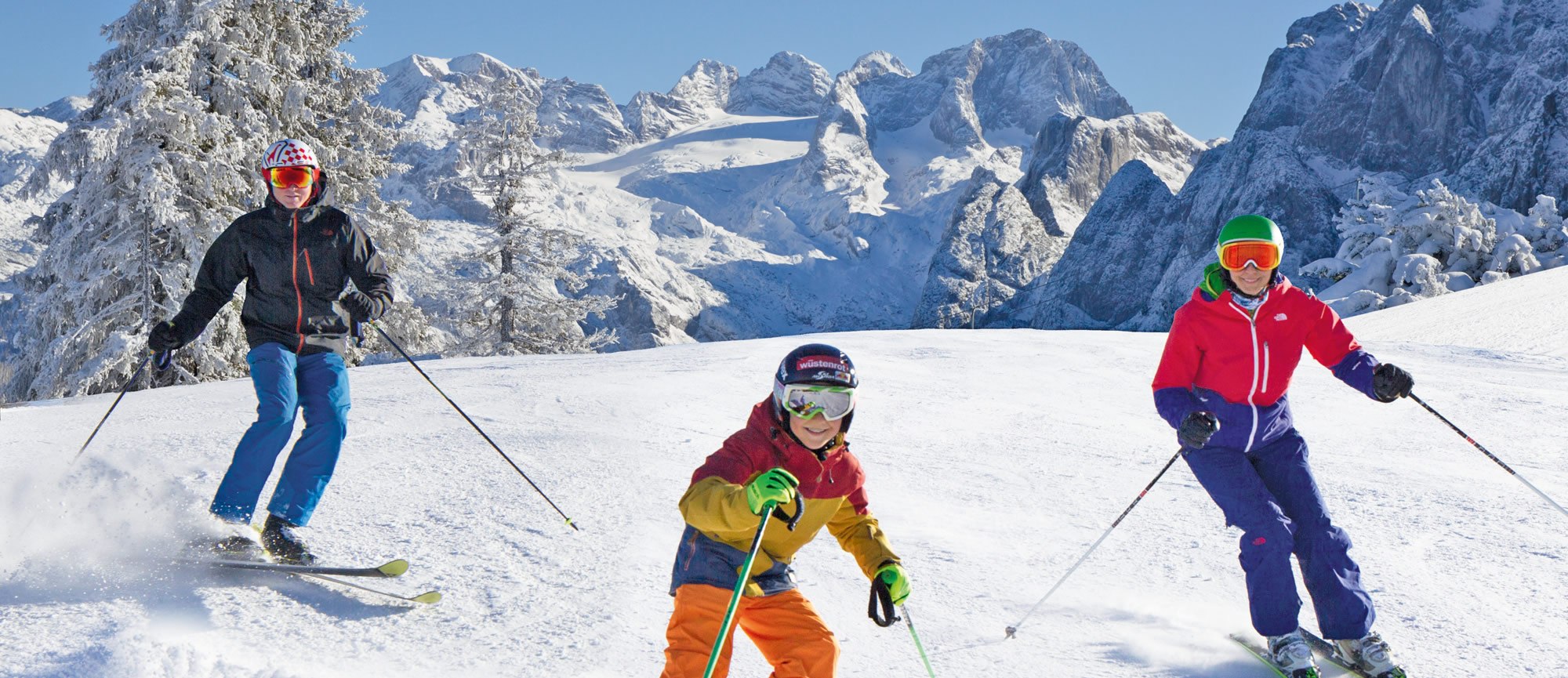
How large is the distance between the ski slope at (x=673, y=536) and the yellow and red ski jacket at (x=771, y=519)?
58 centimetres

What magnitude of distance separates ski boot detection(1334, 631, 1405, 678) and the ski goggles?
2.01 meters

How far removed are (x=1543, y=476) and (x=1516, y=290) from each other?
1159 centimetres

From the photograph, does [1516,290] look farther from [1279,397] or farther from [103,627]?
[103,627]

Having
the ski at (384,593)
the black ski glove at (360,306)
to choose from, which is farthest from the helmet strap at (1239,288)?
the black ski glove at (360,306)

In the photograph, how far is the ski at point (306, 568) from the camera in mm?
3936

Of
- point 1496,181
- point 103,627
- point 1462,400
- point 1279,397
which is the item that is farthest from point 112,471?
point 1496,181

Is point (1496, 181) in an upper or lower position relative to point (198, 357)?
upper

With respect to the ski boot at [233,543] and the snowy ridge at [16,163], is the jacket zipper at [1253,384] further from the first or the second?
the snowy ridge at [16,163]

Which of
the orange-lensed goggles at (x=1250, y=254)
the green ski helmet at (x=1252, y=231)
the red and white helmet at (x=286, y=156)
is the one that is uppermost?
the red and white helmet at (x=286, y=156)

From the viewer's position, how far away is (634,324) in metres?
118

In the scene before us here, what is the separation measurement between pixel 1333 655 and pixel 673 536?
2742 mm

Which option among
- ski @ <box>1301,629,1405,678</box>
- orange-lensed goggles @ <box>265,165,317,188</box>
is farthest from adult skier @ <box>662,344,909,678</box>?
orange-lensed goggles @ <box>265,165,317,188</box>

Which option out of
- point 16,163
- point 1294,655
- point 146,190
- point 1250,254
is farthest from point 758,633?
point 16,163

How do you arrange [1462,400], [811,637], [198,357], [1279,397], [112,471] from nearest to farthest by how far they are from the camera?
[811,637] < [1279,397] < [112,471] < [1462,400] < [198,357]
